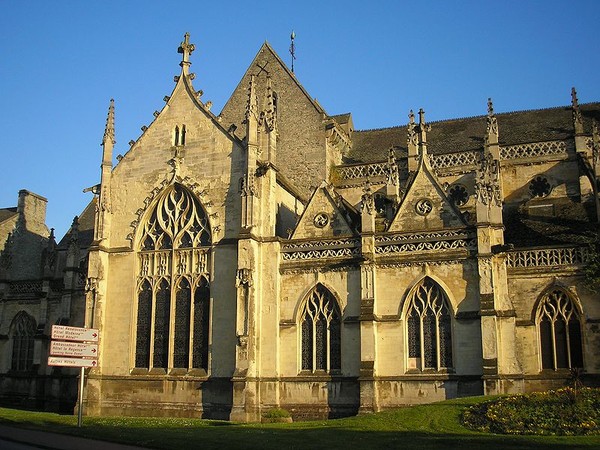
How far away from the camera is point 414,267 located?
2912 centimetres

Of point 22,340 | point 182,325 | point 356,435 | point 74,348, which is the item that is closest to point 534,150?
point 182,325

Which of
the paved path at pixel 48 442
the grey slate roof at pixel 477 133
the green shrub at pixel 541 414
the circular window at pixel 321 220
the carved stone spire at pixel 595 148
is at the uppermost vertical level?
the grey slate roof at pixel 477 133

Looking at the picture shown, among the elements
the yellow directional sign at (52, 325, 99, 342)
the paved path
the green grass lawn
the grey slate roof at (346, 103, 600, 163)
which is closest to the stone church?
the grey slate roof at (346, 103, 600, 163)

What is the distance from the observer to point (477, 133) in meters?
42.3

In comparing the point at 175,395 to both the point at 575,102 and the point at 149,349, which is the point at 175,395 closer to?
the point at 149,349

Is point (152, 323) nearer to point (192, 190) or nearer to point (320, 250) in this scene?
point (192, 190)

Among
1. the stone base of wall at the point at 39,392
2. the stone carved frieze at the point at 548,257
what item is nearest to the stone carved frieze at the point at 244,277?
the stone carved frieze at the point at 548,257

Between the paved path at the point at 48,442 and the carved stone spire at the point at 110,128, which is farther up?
the carved stone spire at the point at 110,128

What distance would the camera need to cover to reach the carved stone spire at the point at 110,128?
36094 millimetres

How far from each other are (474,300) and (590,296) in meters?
4.76

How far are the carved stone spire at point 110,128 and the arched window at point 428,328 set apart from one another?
58.3 ft

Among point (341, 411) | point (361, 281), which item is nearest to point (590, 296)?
point (361, 281)

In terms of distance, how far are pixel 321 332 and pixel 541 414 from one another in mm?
11194

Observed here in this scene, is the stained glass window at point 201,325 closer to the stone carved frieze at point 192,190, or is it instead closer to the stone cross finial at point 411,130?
the stone carved frieze at point 192,190
